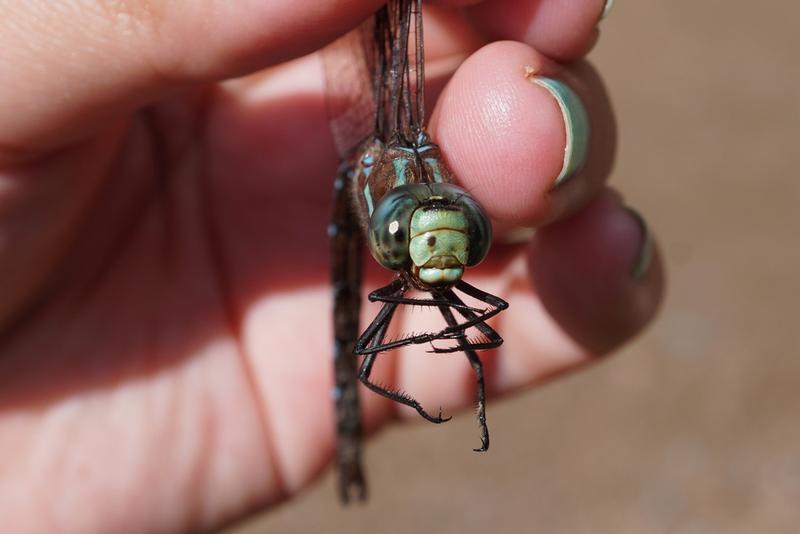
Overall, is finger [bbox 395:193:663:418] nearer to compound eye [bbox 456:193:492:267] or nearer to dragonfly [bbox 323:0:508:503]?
dragonfly [bbox 323:0:508:503]

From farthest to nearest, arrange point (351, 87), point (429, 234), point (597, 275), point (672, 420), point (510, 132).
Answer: point (672, 420) → point (597, 275) → point (351, 87) → point (510, 132) → point (429, 234)

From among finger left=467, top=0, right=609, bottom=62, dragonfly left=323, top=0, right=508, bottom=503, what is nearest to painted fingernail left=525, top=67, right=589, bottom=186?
finger left=467, top=0, right=609, bottom=62

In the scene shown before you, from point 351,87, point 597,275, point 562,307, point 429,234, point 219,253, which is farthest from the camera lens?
point 219,253

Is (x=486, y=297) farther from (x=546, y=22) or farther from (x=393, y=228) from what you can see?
(x=546, y=22)

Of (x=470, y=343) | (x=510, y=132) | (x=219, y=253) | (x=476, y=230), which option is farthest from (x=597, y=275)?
(x=219, y=253)

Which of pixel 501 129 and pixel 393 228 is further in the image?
pixel 501 129

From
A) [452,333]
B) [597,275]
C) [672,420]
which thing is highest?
[452,333]

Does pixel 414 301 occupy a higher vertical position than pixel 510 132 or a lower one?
lower
